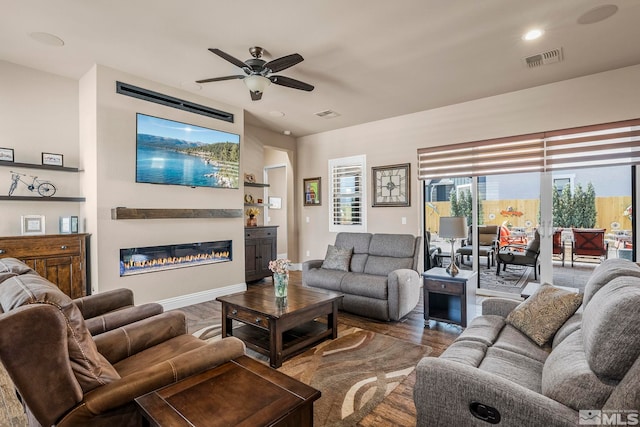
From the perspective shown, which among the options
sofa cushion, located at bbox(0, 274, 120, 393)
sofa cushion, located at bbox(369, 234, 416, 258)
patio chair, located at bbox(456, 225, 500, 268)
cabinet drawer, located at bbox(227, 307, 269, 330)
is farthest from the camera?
patio chair, located at bbox(456, 225, 500, 268)

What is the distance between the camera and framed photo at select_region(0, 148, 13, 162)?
3615 millimetres

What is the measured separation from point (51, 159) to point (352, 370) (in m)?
4.30

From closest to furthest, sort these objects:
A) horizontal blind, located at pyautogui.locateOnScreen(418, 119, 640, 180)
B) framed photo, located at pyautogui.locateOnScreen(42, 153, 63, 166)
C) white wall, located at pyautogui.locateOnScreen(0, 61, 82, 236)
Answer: white wall, located at pyautogui.locateOnScreen(0, 61, 82, 236) < framed photo, located at pyautogui.locateOnScreen(42, 153, 63, 166) < horizontal blind, located at pyautogui.locateOnScreen(418, 119, 640, 180)

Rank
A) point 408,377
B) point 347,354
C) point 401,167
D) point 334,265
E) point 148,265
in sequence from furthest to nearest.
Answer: point 401,167
point 334,265
point 148,265
point 347,354
point 408,377

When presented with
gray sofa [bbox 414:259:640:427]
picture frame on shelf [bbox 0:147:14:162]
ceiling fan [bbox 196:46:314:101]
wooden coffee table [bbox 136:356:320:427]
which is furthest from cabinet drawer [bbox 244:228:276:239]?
gray sofa [bbox 414:259:640:427]

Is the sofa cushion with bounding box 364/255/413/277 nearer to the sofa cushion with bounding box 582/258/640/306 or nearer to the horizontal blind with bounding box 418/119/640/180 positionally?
the horizontal blind with bounding box 418/119/640/180

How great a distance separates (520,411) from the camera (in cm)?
130

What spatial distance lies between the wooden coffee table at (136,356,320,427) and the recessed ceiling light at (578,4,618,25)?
3709 mm

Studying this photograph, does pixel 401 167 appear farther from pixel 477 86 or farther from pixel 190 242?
pixel 190 242

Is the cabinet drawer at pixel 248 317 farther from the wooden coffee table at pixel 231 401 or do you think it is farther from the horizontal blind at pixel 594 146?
the horizontal blind at pixel 594 146

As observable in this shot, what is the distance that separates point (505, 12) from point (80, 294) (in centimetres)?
522

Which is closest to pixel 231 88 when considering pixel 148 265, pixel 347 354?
pixel 148 265

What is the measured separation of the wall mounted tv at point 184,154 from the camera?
165 inches

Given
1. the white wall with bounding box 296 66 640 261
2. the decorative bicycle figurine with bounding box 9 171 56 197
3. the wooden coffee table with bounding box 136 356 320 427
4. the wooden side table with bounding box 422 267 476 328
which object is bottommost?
the wooden side table with bounding box 422 267 476 328
